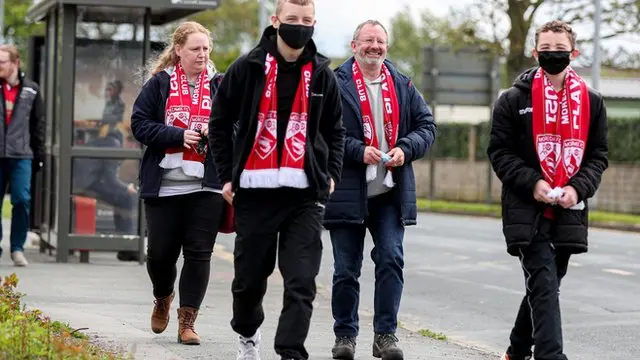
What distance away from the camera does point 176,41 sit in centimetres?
866

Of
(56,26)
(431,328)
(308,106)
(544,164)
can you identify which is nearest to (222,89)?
(308,106)

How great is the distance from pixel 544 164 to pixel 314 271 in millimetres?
1296

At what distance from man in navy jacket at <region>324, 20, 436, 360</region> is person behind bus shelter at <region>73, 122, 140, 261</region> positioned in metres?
6.34

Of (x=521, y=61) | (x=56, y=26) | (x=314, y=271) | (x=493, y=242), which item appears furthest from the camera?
(x=521, y=61)

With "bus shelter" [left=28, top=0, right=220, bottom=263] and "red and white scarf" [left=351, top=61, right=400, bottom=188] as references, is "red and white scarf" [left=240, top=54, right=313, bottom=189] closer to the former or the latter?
"red and white scarf" [left=351, top=61, right=400, bottom=188]

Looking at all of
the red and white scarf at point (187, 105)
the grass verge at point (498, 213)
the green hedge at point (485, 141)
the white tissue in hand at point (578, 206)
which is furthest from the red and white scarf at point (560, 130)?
the green hedge at point (485, 141)

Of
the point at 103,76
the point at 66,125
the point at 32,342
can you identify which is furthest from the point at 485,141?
the point at 32,342

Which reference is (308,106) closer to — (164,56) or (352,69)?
(352,69)

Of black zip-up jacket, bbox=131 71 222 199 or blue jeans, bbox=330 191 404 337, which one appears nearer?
blue jeans, bbox=330 191 404 337

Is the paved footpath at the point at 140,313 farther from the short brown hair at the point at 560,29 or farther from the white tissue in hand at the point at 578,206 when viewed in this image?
the short brown hair at the point at 560,29

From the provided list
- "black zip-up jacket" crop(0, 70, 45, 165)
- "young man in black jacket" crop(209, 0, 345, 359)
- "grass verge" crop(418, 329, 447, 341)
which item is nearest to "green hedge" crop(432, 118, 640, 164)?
"black zip-up jacket" crop(0, 70, 45, 165)

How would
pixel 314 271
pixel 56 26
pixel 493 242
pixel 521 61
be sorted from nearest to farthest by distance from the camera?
pixel 314 271
pixel 56 26
pixel 493 242
pixel 521 61

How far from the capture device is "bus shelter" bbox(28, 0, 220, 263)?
14.2m

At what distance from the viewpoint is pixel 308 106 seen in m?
6.91
